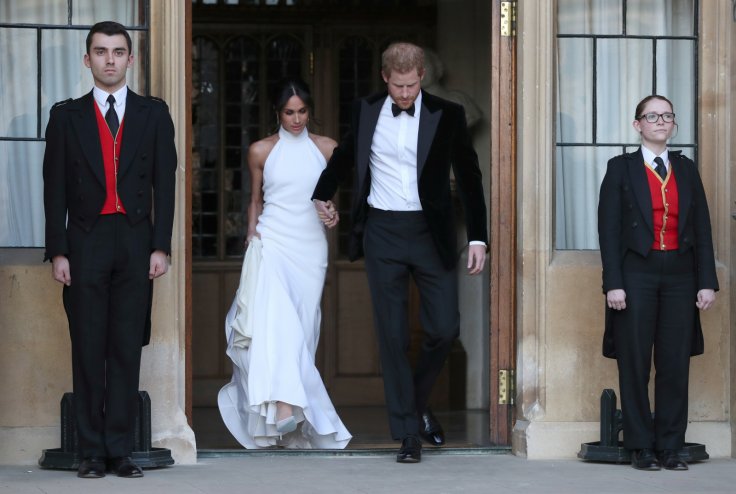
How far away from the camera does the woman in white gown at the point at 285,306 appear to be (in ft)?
29.5

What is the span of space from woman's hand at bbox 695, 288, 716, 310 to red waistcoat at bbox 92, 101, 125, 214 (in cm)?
284

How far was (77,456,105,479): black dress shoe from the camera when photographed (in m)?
7.71

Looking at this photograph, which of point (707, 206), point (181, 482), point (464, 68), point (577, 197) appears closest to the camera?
point (181, 482)

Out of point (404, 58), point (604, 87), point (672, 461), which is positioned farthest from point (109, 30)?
point (672, 461)

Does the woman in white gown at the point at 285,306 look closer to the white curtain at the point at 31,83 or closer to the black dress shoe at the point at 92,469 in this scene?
the white curtain at the point at 31,83

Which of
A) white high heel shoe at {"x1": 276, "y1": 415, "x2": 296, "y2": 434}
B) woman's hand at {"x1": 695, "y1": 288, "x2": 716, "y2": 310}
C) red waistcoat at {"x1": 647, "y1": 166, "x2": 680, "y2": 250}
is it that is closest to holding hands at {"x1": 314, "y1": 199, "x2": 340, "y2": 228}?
white high heel shoe at {"x1": 276, "y1": 415, "x2": 296, "y2": 434}

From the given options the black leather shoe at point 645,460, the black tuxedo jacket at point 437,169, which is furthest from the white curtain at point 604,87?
the black leather shoe at point 645,460

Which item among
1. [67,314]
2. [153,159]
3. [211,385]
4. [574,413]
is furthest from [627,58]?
[211,385]

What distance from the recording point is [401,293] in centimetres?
848

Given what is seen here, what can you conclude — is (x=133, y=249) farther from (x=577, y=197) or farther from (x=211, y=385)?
(x=211, y=385)

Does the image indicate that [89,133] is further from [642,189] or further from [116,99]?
[642,189]

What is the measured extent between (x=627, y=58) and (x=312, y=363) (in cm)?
241

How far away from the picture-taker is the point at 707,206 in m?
8.34

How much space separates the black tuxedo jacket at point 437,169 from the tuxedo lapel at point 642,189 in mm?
814
